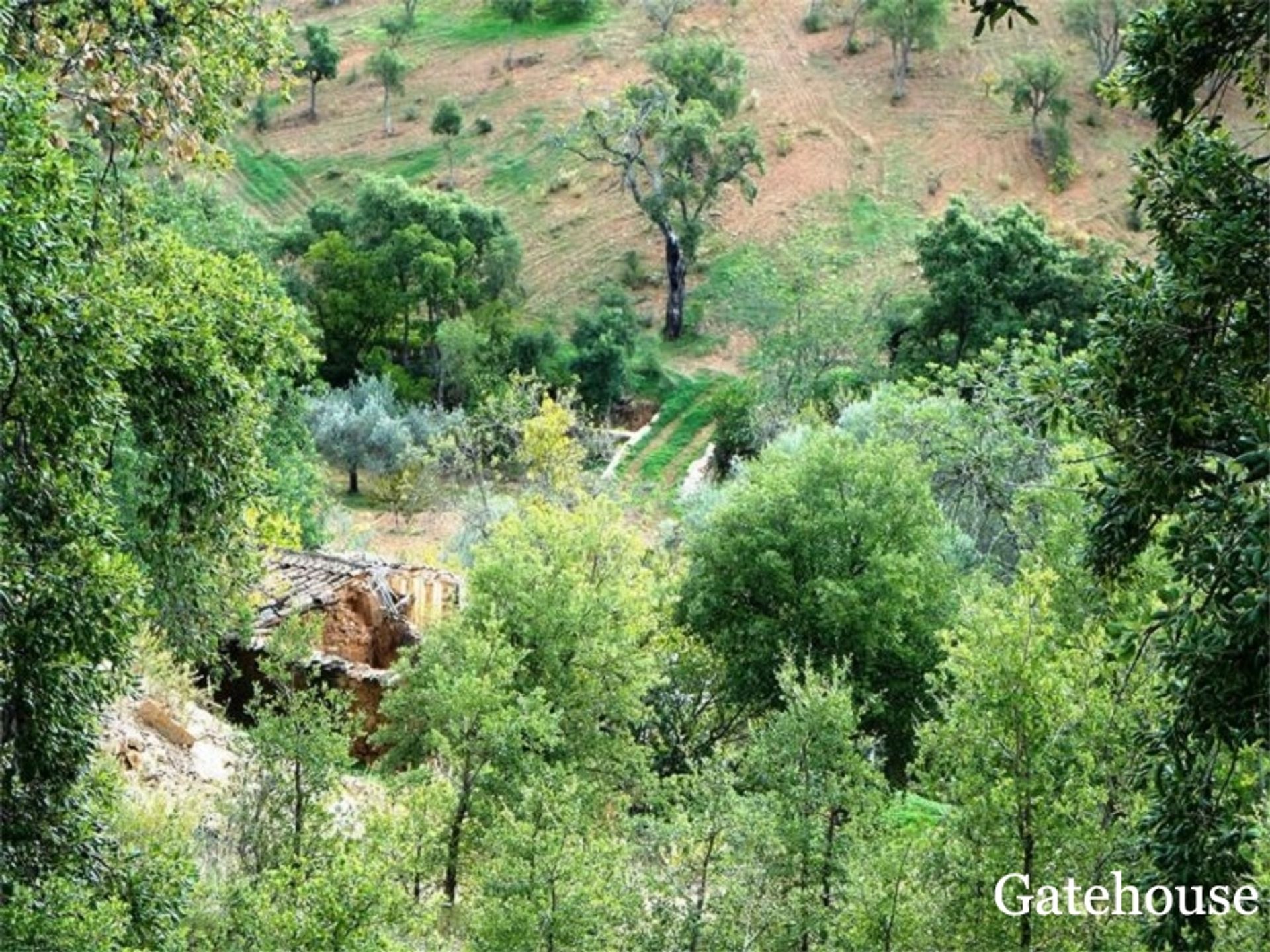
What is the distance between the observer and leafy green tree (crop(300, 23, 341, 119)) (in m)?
67.8

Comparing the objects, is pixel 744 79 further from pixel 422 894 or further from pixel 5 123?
pixel 5 123

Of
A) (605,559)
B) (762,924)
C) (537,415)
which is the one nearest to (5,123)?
(762,924)

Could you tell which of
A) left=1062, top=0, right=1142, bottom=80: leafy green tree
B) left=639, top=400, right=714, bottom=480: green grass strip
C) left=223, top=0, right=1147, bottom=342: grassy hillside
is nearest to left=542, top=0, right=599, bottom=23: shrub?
left=223, top=0, right=1147, bottom=342: grassy hillside

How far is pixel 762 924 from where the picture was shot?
12523 millimetres

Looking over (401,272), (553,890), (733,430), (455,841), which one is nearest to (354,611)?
(455,841)

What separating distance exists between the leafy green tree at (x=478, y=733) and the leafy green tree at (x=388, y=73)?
52010 millimetres

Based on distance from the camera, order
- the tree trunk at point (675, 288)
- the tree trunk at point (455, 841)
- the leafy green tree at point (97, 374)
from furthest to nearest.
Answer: the tree trunk at point (675, 288) → the tree trunk at point (455, 841) → the leafy green tree at point (97, 374)

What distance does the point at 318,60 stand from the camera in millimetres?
67812

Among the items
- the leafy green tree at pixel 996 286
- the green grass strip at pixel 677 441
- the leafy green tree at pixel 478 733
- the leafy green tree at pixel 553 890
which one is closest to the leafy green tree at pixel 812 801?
the leafy green tree at pixel 553 890

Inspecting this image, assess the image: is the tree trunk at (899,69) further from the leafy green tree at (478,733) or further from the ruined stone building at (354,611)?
the leafy green tree at (478,733)

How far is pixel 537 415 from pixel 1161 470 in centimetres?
3813

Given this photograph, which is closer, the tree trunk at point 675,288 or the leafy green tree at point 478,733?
the leafy green tree at point 478,733

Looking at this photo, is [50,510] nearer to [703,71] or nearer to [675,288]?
[675,288]

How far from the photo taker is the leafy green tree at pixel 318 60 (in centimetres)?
6781
